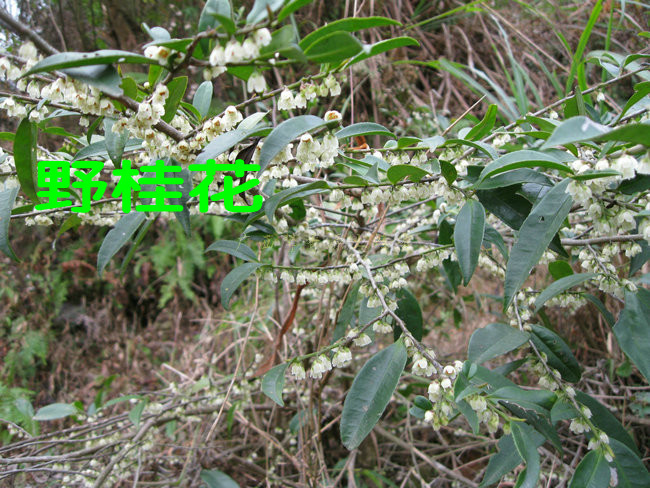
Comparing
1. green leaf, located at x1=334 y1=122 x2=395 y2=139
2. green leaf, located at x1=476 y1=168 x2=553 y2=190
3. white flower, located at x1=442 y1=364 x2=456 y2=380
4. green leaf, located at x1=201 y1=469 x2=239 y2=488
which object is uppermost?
green leaf, located at x1=334 y1=122 x2=395 y2=139

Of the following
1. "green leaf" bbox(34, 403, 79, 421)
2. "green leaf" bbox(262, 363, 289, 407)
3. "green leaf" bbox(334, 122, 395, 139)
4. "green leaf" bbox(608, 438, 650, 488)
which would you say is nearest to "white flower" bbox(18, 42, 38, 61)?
"green leaf" bbox(334, 122, 395, 139)

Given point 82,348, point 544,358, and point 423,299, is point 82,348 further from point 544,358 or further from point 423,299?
point 544,358

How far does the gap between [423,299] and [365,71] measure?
1.29 meters

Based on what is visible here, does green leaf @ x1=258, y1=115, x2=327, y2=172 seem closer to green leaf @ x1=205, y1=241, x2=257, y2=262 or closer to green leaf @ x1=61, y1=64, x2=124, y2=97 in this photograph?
green leaf @ x1=61, y1=64, x2=124, y2=97

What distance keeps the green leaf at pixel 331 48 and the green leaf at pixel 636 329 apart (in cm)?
65

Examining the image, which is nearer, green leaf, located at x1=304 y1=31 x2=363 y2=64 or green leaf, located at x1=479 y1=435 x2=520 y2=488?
green leaf, located at x1=304 y1=31 x2=363 y2=64

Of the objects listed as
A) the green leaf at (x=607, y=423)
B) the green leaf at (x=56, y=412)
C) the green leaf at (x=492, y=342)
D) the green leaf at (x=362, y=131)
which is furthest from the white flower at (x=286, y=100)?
the green leaf at (x=56, y=412)

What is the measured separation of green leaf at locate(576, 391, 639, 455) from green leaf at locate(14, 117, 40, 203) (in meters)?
1.09

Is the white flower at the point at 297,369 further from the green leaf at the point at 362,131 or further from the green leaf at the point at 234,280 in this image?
the green leaf at the point at 362,131

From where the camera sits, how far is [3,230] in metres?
0.75

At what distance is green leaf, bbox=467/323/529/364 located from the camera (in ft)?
2.70

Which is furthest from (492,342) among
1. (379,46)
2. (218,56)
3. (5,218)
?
(5,218)

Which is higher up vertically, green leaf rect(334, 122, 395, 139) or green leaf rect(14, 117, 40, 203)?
green leaf rect(14, 117, 40, 203)

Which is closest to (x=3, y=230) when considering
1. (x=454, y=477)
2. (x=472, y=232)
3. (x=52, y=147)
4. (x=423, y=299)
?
(x=472, y=232)
